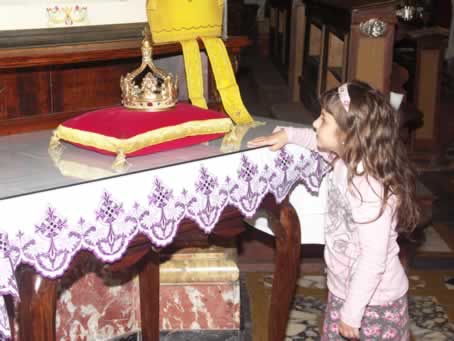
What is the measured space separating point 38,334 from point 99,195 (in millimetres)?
312

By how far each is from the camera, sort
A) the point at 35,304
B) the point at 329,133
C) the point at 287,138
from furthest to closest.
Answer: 1. the point at 287,138
2. the point at 329,133
3. the point at 35,304

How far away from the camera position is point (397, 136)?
6.64 feet

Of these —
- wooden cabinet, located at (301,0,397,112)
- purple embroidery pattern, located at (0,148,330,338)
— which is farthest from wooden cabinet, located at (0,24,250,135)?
wooden cabinet, located at (301,0,397,112)

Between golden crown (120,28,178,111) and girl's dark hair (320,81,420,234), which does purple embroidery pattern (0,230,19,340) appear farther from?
girl's dark hair (320,81,420,234)

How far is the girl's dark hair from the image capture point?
6.40 feet

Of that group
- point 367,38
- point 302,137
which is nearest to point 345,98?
point 302,137

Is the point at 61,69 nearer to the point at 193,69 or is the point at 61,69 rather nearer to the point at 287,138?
the point at 193,69

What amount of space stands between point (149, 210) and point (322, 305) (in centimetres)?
165

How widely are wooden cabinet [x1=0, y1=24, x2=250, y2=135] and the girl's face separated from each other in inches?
23.5

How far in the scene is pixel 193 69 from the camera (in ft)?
7.55

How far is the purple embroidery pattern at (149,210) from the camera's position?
1.59 meters

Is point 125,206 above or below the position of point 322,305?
above

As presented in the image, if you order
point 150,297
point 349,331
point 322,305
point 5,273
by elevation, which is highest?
point 5,273

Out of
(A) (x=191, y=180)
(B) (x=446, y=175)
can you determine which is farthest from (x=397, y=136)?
(B) (x=446, y=175)
